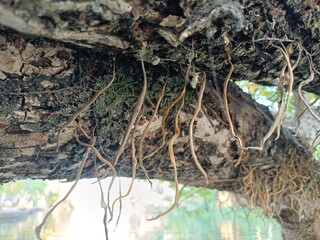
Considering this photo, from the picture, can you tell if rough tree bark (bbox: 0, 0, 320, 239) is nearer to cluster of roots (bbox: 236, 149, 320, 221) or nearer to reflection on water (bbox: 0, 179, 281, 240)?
cluster of roots (bbox: 236, 149, 320, 221)

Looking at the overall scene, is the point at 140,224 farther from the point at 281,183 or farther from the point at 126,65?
the point at 126,65

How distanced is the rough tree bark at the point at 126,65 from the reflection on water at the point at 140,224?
2.45ft

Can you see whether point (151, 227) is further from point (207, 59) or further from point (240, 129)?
point (207, 59)

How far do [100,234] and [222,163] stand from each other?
30.0 inches

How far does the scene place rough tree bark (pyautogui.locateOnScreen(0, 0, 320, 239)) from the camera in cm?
27

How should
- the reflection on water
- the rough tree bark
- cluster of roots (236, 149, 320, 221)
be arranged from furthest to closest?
the reflection on water, cluster of roots (236, 149, 320, 221), the rough tree bark

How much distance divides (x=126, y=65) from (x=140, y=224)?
51.4 inches

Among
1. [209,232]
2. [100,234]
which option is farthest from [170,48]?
[209,232]

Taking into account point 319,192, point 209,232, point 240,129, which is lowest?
point 209,232

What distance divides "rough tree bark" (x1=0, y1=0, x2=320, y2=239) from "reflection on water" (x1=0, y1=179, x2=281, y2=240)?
0.75 m

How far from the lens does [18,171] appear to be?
1.55 feet

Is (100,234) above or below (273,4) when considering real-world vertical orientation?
below

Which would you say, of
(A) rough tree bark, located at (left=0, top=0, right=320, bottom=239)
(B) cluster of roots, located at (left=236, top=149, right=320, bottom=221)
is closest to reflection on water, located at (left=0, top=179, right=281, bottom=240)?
(B) cluster of roots, located at (left=236, top=149, right=320, bottom=221)

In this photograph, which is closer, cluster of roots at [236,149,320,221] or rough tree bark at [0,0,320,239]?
rough tree bark at [0,0,320,239]
